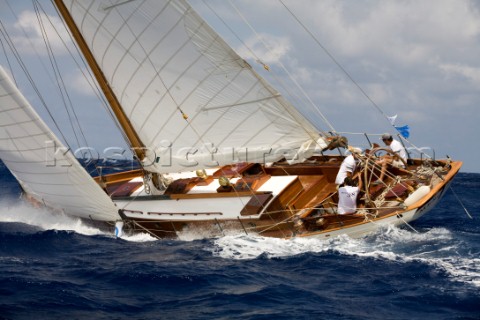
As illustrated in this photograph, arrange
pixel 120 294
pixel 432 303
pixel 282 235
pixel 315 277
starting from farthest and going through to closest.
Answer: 1. pixel 282 235
2. pixel 315 277
3. pixel 120 294
4. pixel 432 303

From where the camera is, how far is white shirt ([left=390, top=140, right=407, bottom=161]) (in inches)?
755

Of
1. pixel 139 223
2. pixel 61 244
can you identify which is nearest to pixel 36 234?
pixel 61 244

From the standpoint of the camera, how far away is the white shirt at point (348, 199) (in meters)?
16.2

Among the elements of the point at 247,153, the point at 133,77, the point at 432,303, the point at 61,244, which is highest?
the point at 133,77

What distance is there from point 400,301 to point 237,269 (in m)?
3.72

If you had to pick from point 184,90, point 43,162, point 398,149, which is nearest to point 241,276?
point 184,90

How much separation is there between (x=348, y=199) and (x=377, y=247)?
150 centimetres

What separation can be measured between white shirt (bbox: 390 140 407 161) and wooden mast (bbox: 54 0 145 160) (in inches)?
283

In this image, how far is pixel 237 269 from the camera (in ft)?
46.5

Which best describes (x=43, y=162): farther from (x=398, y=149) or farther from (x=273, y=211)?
(x=398, y=149)

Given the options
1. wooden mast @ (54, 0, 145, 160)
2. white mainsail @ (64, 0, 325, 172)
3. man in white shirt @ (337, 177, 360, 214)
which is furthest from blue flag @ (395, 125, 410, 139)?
wooden mast @ (54, 0, 145, 160)

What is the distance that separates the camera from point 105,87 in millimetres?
17766

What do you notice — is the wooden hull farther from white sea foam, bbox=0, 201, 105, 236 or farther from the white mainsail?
white sea foam, bbox=0, 201, 105, 236

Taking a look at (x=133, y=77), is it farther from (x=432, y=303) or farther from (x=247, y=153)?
(x=432, y=303)
